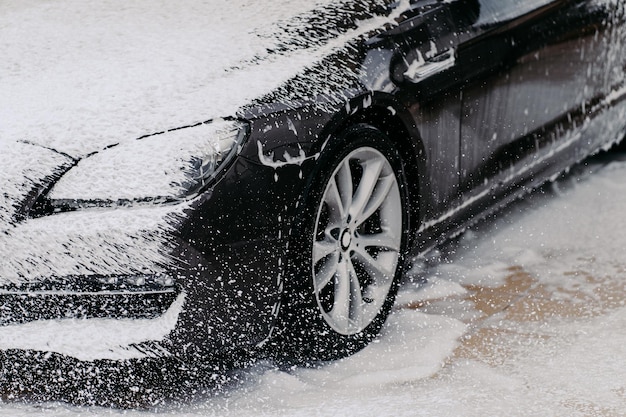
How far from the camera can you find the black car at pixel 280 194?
297 centimetres

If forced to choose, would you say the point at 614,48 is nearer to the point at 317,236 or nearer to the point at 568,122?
the point at 568,122

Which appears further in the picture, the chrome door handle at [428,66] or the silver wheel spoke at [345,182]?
the chrome door handle at [428,66]

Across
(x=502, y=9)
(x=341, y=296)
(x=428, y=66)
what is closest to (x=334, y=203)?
(x=341, y=296)

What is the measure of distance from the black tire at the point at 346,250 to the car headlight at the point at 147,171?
36cm

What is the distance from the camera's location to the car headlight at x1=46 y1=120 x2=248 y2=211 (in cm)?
296

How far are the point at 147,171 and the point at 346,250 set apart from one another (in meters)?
0.85

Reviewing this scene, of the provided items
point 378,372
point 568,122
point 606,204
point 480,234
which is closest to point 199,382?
point 378,372

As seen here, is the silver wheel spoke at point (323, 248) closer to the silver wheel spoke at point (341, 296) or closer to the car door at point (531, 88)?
the silver wheel spoke at point (341, 296)

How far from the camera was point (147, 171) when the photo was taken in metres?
2.97

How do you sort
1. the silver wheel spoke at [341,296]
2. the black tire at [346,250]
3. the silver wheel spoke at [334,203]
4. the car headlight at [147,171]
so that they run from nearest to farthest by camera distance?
the car headlight at [147,171] < the black tire at [346,250] < the silver wheel spoke at [334,203] < the silver wheel spoke at [341,296]

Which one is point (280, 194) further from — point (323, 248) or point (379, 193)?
point (379, 193)

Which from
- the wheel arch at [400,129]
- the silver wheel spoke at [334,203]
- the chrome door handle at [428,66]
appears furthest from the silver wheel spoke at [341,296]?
the chrome door handle at [428,66]

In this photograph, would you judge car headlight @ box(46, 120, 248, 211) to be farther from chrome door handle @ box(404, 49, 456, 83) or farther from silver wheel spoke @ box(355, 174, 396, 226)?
chrome door handle @ box(404, 49, 456, 83)

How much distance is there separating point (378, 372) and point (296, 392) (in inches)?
11.2
